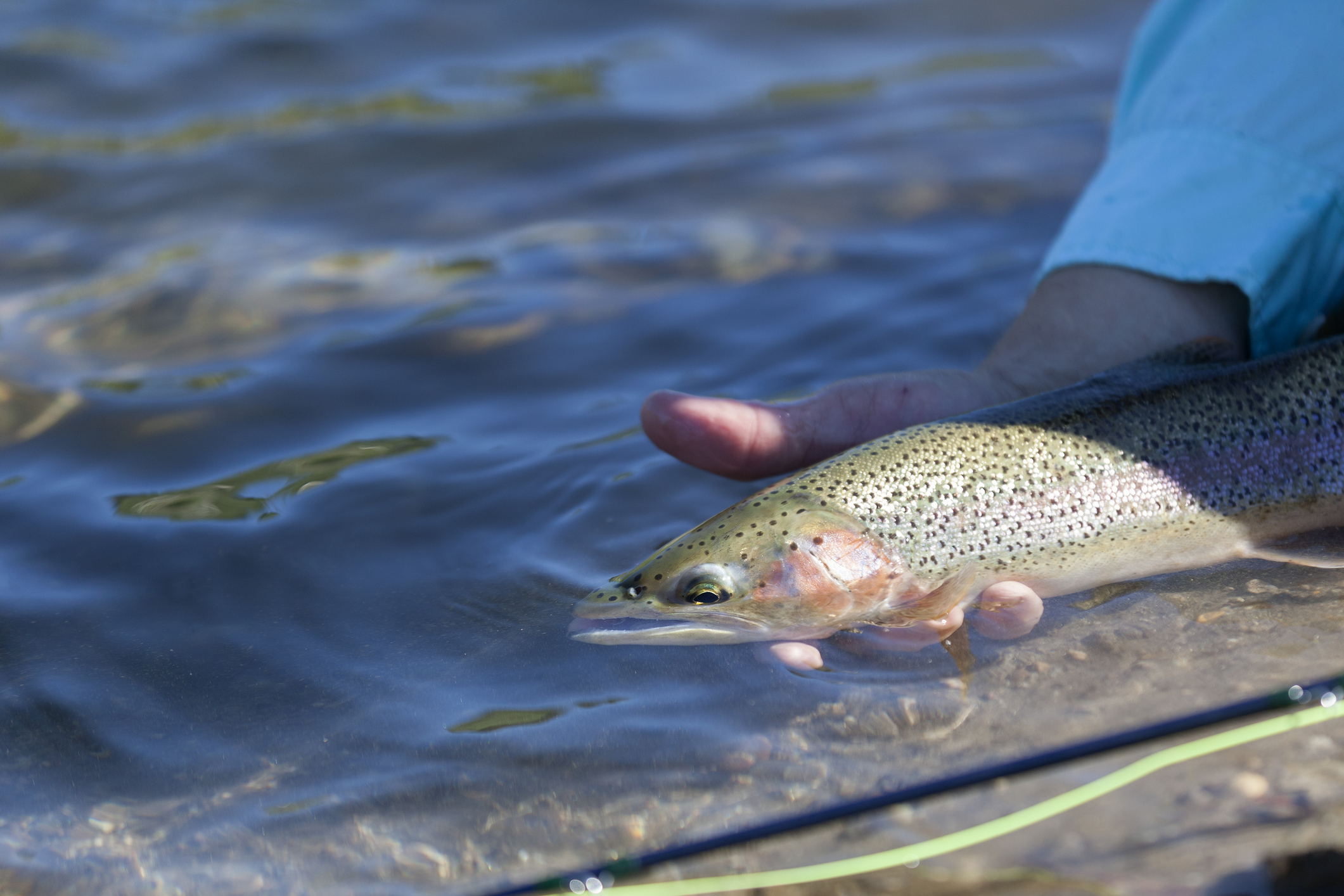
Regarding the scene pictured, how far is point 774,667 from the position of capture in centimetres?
298

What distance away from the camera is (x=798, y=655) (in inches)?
117

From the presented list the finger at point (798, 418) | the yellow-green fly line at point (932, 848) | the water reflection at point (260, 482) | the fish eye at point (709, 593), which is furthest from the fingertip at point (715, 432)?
the yellow-green fly line at point (932, 848)

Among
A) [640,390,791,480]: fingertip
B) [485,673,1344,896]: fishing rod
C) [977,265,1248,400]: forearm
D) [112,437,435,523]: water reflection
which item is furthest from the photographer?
[112,437,435,523]: water reflection

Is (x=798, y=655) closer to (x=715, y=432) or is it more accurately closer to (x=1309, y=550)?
(x=715, y=432)

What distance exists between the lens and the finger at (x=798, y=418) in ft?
11.4

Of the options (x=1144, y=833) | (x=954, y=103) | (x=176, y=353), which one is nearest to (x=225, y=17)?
(x=176, y=353)

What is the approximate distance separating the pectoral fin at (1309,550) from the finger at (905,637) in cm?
88

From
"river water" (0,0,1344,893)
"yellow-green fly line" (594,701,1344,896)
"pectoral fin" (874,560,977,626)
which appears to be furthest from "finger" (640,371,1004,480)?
"yellow-green fly line" (594,701,1344,896)

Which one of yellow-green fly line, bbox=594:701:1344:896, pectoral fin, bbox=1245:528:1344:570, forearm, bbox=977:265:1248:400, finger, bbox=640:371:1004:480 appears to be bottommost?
yellow-green fly line, bbox=594:701:1344:896

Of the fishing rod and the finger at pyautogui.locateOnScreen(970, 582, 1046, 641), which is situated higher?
the fishing rod

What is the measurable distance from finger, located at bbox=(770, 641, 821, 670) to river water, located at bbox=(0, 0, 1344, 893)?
0.22ft

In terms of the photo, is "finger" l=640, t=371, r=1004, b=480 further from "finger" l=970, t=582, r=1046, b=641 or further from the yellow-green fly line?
the yellow-green fly line

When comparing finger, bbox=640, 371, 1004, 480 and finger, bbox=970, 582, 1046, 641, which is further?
finger, bbox=640, 371, 1004, 480

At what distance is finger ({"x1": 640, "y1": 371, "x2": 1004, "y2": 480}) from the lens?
137 inches
